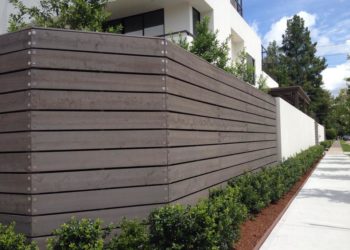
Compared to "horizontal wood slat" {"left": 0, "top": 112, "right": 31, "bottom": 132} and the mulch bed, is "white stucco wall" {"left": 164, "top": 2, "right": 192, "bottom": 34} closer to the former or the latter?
the mulch bed

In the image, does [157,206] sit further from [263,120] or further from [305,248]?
[263,120]

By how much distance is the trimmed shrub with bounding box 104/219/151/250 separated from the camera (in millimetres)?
3699

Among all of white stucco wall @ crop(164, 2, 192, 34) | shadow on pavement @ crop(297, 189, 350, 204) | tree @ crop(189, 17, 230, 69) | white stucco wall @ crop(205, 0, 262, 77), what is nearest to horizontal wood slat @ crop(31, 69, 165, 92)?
tree @ crop(189, 17, 230, 69)

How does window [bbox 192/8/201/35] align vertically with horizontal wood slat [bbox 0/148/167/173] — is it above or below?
above

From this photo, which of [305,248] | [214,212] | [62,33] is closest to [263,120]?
[305,248]

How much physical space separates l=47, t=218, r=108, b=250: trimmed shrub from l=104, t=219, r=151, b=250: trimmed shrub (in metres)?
0.21

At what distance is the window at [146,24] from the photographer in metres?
12.7

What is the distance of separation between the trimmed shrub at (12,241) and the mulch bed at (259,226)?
263cm

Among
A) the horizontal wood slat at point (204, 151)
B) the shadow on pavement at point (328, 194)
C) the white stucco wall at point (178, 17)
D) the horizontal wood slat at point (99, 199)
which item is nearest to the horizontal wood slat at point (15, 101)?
the horizontal wood slat at point (99, 199)

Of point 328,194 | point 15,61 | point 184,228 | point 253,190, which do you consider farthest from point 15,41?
point 328,194

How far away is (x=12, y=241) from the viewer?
11.2ft

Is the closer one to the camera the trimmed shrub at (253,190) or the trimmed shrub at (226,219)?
the trimmed shrub at (226,219)

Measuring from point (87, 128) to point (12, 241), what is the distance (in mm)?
1320

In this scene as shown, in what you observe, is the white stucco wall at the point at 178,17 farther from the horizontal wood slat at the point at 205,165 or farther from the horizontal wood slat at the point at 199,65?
the horizontal wood slat at the point at 205,165
